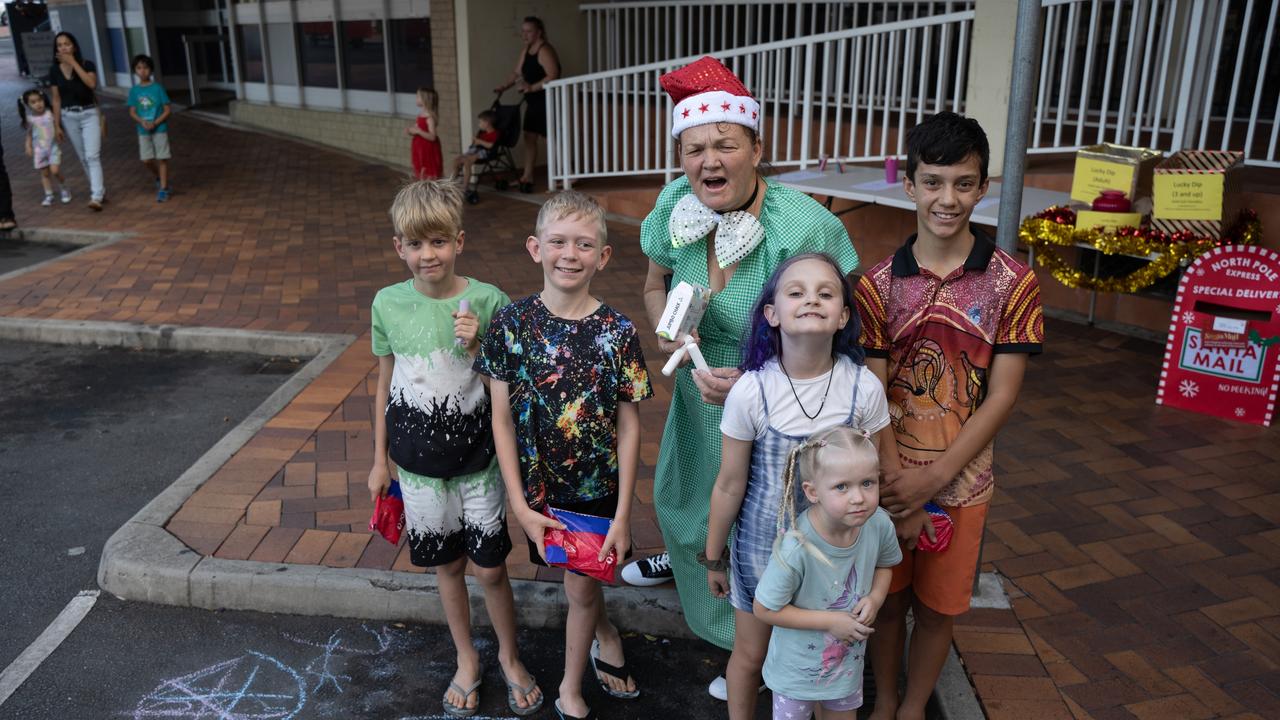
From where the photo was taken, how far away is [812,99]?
25.7ft

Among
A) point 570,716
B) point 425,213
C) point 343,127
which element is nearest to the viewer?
point 425,213

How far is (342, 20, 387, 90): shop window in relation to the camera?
43.8ft

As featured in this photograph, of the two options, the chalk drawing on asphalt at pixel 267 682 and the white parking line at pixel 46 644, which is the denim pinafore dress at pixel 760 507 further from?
the white parking line at pixel 46 644

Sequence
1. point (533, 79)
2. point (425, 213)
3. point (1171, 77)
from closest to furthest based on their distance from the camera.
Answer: point (425, 213) < point (1171, 77) < point (533, 79)

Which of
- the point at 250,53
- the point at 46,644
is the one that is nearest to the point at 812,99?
the point at 46,644

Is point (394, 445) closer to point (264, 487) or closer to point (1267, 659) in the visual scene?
point (264, 487)

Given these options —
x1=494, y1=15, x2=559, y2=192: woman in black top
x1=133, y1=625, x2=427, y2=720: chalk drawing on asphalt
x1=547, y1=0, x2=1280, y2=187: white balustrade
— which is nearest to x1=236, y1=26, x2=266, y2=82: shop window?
x1=494, y1=15, x2=559, y2=192: woman in black top

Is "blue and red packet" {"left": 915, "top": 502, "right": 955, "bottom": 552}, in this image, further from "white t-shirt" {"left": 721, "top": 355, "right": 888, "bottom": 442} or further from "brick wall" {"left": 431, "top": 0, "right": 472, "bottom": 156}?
"brick wall" {"left": 431, "top": 0, "right": 472, "bottom": 156}

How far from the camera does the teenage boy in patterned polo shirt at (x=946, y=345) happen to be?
223 cm

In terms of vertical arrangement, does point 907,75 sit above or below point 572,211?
above

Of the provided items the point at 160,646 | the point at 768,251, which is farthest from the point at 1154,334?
the point at 160,646

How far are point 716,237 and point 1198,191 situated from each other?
3.33 metres

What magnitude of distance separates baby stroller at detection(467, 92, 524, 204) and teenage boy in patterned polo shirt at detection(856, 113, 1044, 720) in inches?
334

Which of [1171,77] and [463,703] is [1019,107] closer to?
[463,703]
